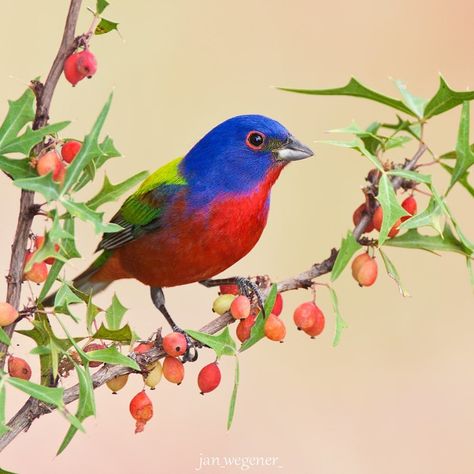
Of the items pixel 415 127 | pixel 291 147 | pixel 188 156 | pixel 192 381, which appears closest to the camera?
pixel 415 127

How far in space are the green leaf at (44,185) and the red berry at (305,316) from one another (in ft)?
3.46

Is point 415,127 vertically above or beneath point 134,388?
above

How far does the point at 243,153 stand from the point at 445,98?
63.9 inches

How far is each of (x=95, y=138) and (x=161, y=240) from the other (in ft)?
7.59

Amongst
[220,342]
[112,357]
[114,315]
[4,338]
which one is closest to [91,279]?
[114,315]

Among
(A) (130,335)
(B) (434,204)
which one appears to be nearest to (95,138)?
(A) (130,335)

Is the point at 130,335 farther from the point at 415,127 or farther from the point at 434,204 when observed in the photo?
the point at 415,127

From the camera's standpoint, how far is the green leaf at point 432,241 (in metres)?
2.54

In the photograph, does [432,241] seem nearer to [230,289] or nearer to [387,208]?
[387,208]

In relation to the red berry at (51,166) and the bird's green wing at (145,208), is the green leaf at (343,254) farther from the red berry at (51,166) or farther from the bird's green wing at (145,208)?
the bird's green wing at (145,208)

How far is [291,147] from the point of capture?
4.00 meters

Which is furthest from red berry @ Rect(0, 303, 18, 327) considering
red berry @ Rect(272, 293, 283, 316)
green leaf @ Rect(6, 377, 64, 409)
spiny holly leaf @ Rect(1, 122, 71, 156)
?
red berry @ Rect(272, 293, 283, 316)

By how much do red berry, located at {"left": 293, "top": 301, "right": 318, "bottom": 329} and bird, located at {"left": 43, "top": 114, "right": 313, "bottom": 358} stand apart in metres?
1.28

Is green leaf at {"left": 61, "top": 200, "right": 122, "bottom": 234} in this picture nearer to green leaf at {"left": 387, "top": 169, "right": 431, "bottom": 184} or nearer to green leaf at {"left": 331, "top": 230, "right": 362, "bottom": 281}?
green leaf at {"left": 331, "top": 230, "right": 362, "bottom": 281}
